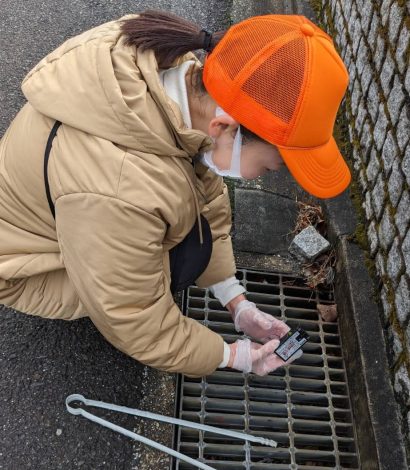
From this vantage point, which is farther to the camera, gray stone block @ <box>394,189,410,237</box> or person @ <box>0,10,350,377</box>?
gray stone block @ <box>394,189,410,237</box>

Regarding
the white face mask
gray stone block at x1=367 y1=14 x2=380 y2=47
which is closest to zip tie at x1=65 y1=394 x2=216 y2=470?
the white face mask

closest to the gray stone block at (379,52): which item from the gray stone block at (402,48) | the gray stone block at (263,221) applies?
the gray stone block at (402,48)

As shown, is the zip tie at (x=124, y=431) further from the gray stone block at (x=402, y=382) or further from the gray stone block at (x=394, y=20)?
the gray stone block at (x=394, y=20)

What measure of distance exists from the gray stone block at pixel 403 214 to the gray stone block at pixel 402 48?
1.78ft

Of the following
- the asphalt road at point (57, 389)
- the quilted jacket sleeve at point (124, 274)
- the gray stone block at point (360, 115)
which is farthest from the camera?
the gray stone block at point (360, 115)

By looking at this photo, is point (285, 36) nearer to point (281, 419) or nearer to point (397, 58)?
point (397, 58)

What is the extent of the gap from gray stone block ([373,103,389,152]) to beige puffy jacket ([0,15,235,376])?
1063 mm

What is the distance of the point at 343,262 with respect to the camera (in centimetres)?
238

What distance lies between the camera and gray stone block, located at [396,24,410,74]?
2.14m

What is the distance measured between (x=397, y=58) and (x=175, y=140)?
1254mm

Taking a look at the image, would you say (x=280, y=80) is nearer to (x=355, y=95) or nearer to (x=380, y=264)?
(x=380, y=264)

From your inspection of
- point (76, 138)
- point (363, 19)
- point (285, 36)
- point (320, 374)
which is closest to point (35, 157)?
point (76, 138)

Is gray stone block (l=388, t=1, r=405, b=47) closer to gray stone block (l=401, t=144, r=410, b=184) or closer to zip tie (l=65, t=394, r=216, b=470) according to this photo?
gray stone block (l=401, t=144, r=410, b=184)

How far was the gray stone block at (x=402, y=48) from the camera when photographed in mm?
2141
